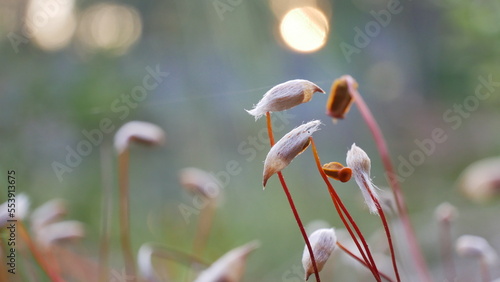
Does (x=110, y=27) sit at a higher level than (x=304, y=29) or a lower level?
higher

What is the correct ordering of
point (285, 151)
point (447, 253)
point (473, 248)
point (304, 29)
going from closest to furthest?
point (285, 151)
point (473, 248)
point (447, 253)
point (304, 29)

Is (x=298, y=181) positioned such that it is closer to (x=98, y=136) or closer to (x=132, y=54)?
(x=98, y=136)

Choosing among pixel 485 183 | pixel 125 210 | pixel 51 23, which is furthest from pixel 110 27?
pixel 485 183

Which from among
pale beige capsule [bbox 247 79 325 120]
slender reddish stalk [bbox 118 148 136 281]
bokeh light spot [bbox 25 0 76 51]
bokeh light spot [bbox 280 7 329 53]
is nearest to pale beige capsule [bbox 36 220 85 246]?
slender reddish stalk [bbox 118 148 136 281]

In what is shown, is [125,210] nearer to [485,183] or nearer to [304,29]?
[485,183]

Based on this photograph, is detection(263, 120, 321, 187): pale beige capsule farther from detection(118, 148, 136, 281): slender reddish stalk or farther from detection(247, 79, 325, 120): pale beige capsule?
detection(118, 148, 136, 281): slender reddish stalk

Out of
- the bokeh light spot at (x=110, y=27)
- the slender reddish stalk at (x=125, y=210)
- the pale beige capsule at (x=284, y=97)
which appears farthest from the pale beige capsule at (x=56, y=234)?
the bokeh light spot at (x=110, y=27)

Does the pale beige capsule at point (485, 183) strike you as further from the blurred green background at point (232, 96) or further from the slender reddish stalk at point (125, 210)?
the blurred green background at point (232, 96)

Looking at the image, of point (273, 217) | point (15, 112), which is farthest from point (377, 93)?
point (15, 112)

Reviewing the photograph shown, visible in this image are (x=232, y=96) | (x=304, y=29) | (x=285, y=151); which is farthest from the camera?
(x=232, y=96)
